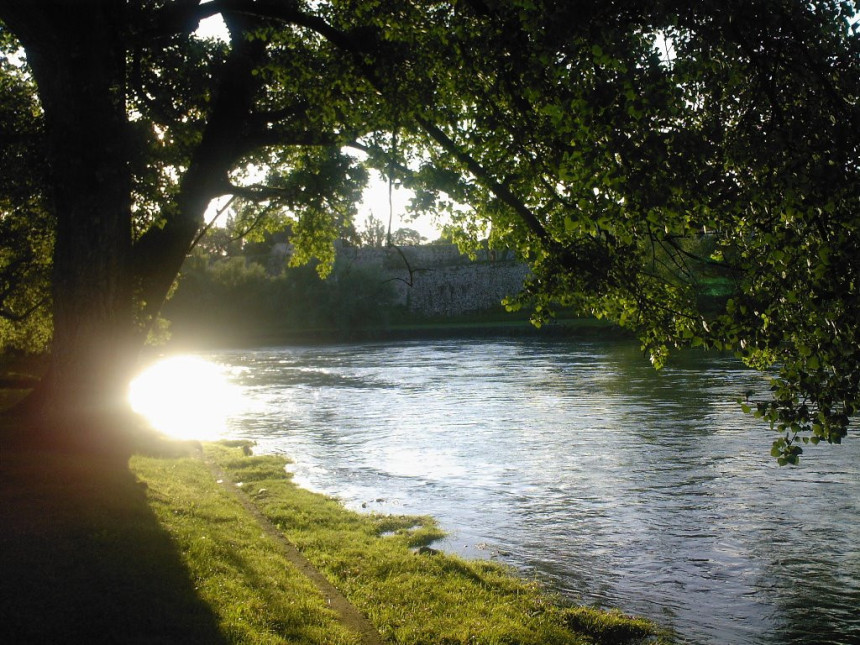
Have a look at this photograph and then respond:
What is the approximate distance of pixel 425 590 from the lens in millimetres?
9070

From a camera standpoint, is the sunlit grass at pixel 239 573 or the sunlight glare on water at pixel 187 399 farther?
the sunlight glare on water at pixel 187 399

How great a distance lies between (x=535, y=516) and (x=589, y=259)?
6.88m

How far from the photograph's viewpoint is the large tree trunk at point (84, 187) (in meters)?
10.4

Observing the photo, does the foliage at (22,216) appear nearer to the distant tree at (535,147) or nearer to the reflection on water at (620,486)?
the distant tree at (535,147)

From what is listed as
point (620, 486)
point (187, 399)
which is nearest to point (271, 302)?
point (187, 399)

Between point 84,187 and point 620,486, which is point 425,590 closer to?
point 84,187

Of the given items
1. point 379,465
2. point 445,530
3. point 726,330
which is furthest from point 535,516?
point 726,330

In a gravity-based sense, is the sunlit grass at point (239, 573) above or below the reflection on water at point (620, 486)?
above

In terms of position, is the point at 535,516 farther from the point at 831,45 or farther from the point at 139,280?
the point at 831,45

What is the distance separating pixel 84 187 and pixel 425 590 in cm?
728

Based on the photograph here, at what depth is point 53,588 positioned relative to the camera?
6465 mm

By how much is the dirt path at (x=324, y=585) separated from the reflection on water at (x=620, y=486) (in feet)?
9.06

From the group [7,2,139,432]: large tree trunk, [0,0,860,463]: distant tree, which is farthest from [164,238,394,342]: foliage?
[7,2,139,432]: large tree trunk

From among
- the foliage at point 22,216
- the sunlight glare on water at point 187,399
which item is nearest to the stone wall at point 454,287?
the sunlight glare on water at point 187,399
